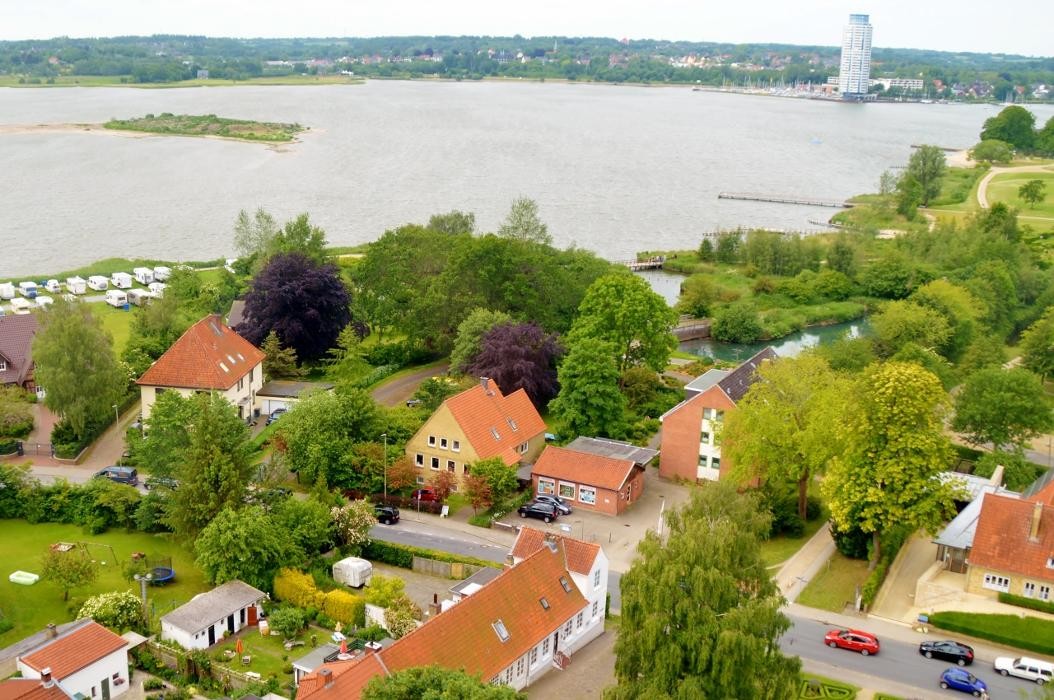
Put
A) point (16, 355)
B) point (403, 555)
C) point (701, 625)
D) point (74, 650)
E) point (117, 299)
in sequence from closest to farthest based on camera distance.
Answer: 1. point (701, 625)
2. point (74, 650)
3. point (403, 555)
4. point (16, 355)
5. point (117, 299)

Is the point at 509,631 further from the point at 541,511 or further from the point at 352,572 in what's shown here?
the point at 541,511

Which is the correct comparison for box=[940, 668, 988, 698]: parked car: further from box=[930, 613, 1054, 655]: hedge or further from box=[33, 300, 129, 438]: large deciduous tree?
box=[33, 300, 129, 438]: large deciduous tree

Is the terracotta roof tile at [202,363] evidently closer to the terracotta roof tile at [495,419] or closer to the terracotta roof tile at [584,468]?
the terracotta roof tile at [495,419]

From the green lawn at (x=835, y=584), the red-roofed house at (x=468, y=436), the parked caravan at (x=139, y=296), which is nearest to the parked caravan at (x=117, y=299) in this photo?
the parked caravan at (x=139, y=296)

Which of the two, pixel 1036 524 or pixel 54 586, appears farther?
pixel 54 586

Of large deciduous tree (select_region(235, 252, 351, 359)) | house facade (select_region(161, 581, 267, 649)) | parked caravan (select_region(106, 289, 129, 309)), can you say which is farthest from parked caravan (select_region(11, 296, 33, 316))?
house facade (select_region(161, 581, 267, 649))

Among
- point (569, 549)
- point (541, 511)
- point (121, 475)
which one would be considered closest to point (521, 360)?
point (541, 511)
